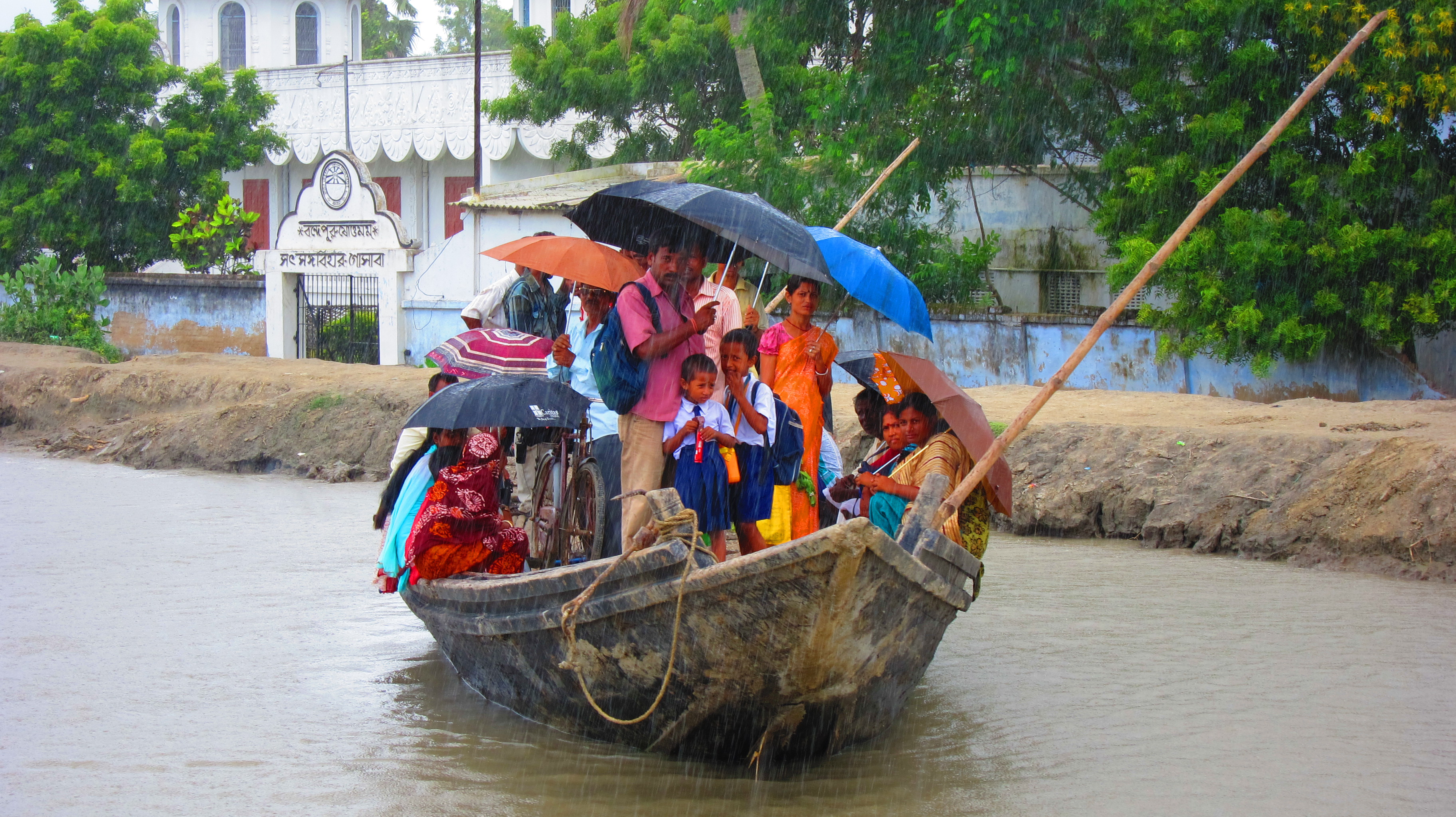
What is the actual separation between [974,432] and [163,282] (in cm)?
1849

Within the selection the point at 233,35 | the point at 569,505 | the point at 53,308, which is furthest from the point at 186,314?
the point at 569,505

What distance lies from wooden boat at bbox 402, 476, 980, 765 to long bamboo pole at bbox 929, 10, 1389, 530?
21 cm

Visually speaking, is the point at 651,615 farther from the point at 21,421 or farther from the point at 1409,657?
the point at 21,421

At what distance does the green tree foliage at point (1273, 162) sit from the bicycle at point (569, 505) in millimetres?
7193

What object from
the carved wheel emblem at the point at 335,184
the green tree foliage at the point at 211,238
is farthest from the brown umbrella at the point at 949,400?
the green tree foliage at the point at 211,238

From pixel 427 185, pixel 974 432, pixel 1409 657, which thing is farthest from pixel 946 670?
pixel 427 185

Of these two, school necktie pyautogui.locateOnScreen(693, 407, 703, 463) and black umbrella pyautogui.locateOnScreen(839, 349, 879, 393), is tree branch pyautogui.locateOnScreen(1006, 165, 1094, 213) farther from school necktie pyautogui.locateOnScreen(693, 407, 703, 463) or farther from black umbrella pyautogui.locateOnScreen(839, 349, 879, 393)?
school necktie pyautogui.locateOnScreen(693, 407, 703, 463)

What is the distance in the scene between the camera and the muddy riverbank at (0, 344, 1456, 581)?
8.54 meters

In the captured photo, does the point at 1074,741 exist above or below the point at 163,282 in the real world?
below

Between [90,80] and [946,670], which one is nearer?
[946,670]

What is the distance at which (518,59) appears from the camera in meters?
19.9

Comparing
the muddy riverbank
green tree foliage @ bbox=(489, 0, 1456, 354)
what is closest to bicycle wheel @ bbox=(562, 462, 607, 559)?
A: the muddy riverbank

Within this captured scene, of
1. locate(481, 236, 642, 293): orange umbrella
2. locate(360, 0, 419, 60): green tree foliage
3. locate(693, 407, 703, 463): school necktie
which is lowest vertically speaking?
locate(693, 407, 703, 463): school necktie

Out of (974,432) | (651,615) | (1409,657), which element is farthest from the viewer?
(1409,657)
